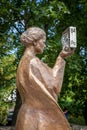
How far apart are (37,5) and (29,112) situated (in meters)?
9.14

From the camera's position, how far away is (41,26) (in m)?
14.0

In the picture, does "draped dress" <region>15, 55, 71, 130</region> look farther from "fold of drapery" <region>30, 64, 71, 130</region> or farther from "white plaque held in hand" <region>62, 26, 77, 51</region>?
"white plaque held in hand" <region>62, 26, 77, 51</region>

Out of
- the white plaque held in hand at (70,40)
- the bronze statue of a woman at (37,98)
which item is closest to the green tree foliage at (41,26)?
the white plaque held in hand at (70,40)

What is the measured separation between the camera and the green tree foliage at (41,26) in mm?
12586

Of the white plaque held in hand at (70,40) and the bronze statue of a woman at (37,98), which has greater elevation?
the white plaque held in hand at (70,40)

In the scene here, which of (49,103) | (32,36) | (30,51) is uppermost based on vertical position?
(32,36)

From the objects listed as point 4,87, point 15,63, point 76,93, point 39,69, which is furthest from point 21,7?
point 39,69

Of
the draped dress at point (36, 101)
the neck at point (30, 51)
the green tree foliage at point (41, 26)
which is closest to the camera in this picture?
the draped dress at point (36, 101)

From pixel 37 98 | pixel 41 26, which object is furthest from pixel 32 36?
pixel 41 26

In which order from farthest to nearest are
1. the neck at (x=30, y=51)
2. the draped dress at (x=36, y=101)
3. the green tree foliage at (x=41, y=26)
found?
the green tree foliage at (x=41, y=26)
the neck at (x=30, y=51)
the draped dress at (x=36, y=101)

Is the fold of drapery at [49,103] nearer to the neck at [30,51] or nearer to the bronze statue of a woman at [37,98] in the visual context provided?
the bronze statue of a woman at [37,98]

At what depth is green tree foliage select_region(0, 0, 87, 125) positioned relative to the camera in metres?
12.6

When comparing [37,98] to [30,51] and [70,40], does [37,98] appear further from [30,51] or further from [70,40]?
[70,40]

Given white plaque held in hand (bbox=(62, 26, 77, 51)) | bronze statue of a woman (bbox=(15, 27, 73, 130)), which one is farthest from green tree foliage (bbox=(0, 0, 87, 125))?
bronze statue of a woman (bbox=(15, 27, 73, 130))
